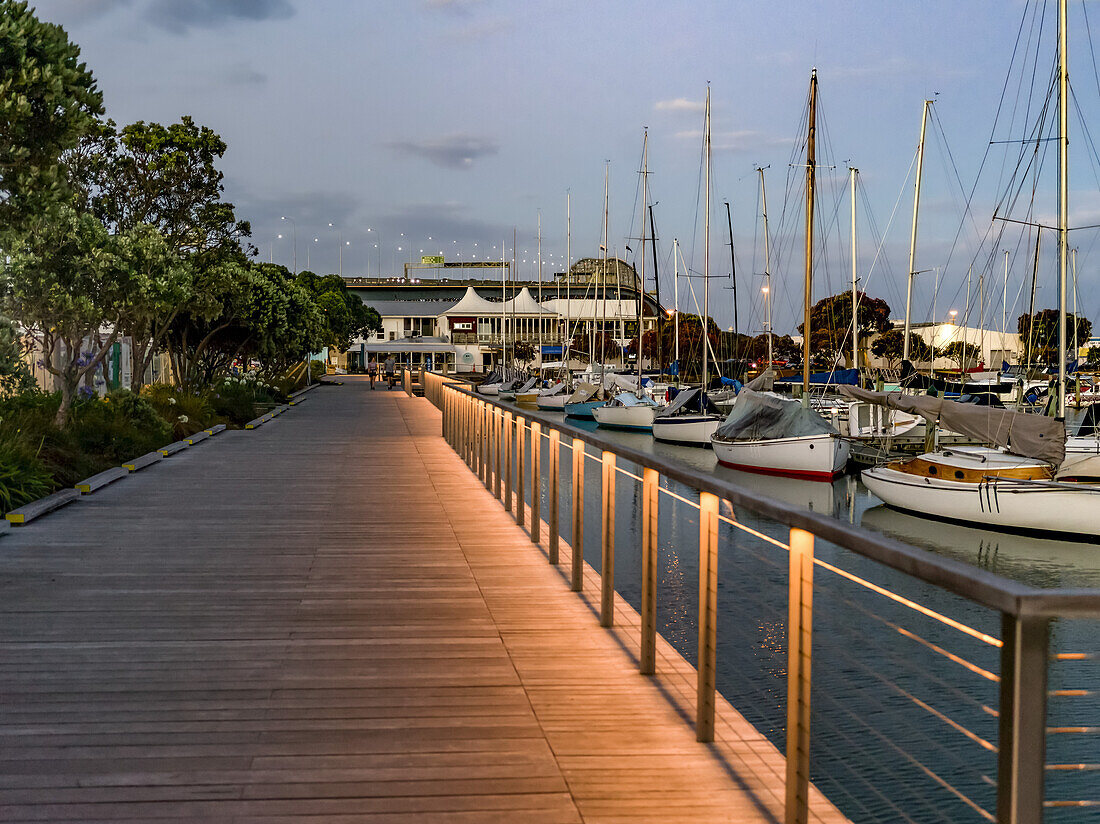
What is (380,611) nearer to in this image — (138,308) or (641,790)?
(641,790)

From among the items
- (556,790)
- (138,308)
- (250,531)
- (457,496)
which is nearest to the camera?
(556,790)

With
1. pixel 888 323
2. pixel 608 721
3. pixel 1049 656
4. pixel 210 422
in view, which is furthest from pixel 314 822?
pixel 888 323

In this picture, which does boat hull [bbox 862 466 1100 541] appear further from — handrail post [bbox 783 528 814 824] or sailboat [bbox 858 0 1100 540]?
handrail post [bbox 783 528 814 824]

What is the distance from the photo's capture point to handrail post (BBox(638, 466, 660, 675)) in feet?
17.9

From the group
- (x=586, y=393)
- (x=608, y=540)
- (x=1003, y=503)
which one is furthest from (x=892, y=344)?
(x=608, y=540)

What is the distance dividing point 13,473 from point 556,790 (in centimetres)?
893

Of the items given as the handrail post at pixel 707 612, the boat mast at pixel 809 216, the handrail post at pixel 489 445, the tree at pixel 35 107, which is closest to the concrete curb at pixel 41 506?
the tree at pixel 35 107

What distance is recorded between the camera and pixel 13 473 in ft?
36.1

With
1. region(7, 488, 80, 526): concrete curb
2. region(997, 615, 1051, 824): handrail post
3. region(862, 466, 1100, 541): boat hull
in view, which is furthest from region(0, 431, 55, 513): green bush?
region(862, 466, 1100, 541): boat hull

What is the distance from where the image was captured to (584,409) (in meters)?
49.4

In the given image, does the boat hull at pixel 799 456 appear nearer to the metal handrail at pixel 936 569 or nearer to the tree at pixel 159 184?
the tree at pixel 159 184

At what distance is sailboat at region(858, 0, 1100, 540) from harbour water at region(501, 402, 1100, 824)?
0.51 m

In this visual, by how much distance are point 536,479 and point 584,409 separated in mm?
39924

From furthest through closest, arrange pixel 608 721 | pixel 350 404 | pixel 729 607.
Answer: pixel 350 404, pixel 729 607, pixel 608 721
